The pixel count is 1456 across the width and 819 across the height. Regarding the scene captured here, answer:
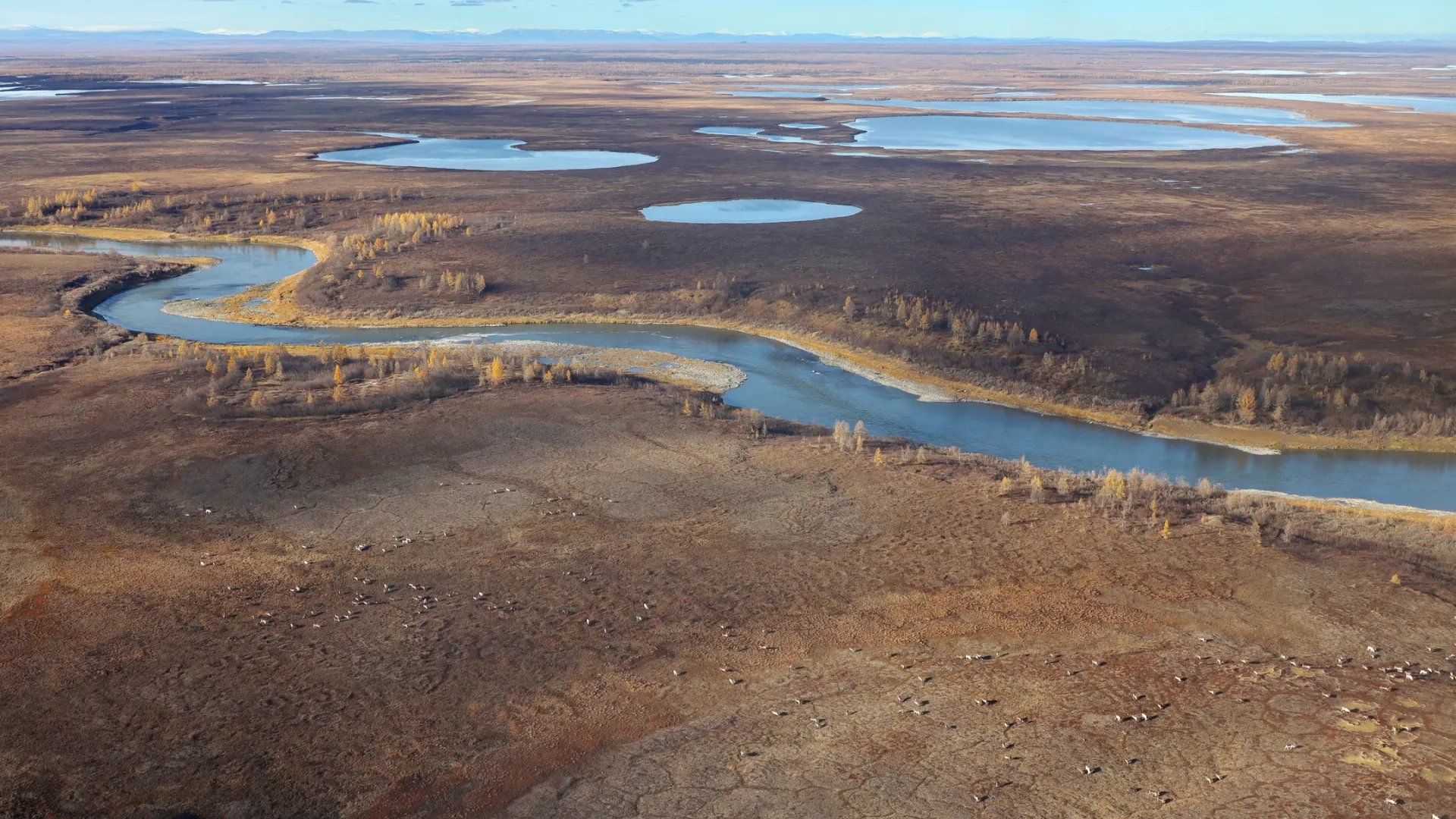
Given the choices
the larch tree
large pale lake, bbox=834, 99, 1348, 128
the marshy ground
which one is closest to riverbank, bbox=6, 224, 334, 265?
the marshy ground

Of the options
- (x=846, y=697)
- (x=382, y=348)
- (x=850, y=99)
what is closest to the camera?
(x=846, y=697)

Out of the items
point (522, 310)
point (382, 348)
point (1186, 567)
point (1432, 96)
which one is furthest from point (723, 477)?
point (1432, 96)

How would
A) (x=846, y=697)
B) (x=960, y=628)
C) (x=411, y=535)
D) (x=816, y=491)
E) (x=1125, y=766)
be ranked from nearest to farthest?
(x=1125, y=766) < (x=846, y=697) < (x=960, y=628) < (x=411, y=535) < (x=816, y=491)

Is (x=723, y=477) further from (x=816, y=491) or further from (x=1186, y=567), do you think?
(x=1186, y=567)

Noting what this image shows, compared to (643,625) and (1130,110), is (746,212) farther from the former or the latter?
(1130,110)

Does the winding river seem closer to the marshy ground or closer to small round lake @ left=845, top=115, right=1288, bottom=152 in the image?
the marshy ground

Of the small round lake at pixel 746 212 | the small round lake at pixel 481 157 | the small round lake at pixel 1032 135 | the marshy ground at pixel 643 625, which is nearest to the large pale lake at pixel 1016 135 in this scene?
the small round lake at pixel 1032 135

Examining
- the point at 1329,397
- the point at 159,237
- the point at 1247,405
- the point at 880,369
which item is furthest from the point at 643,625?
the point at 159,237
